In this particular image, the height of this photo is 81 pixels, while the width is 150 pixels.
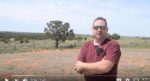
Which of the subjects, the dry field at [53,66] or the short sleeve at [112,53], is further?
the dry field at [53,66]

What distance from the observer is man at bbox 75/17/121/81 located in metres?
3.53

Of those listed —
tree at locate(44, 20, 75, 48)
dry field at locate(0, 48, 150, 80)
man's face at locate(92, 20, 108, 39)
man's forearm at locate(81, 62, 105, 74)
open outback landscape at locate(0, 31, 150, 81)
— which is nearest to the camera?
man's forearm at locate(81, 62, 105, 74)

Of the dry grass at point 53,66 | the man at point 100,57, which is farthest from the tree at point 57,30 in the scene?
the man at point 100,57

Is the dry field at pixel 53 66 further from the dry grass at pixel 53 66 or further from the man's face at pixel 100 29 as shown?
the man's face at pixel 100 29

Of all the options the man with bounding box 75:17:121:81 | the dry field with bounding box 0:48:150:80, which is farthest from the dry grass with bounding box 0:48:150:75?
the man with bounding box 75:17:121:81

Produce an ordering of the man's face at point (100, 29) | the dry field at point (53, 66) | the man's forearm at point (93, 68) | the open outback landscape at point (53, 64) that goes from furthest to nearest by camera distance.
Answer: the dry field at point (53, 66) < the open outback landscape at point (53, 64) < the man's face at point (100, 29) < the man's forearm at point (93, 68)

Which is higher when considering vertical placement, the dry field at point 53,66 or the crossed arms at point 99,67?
the crossed arms at point 99,67

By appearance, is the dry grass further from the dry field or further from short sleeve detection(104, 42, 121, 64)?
short sleeve detection(104, 42, 121, 64)

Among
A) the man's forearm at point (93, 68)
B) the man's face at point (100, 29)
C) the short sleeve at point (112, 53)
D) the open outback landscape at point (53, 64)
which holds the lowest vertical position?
the open outback landscape at point (53, 64)

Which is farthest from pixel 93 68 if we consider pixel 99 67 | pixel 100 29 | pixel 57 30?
pixel 57 30

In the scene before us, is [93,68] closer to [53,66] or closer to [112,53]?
[112,53]

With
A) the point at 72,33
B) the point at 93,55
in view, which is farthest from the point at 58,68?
the point at 72,33

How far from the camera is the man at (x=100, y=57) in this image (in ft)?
11.6

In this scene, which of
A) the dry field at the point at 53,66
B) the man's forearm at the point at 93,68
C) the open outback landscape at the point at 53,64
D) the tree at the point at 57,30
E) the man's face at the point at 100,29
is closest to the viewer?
the man's forearm at the point at 93,68
